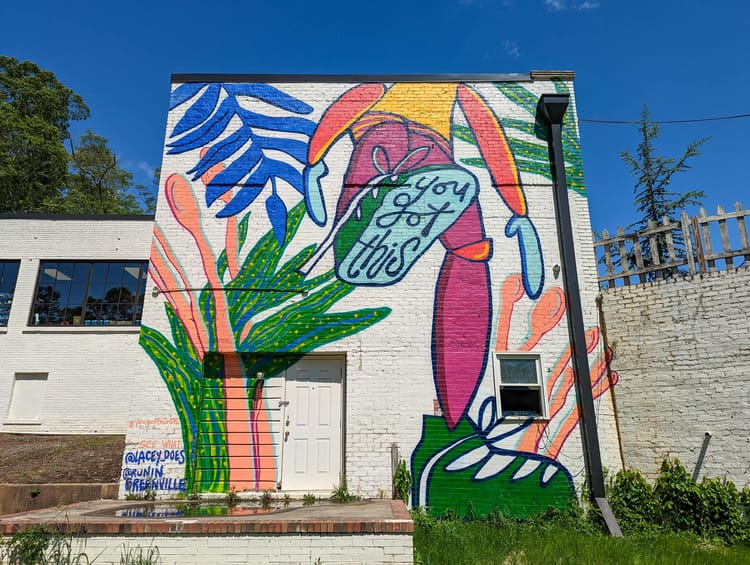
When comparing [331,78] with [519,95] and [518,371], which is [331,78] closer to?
[519,95]

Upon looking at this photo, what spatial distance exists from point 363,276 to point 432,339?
1526 mm

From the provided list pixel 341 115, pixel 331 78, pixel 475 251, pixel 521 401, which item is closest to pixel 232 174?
pixel 341 115

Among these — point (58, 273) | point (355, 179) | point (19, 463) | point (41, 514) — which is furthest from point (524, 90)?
point (58, 273)

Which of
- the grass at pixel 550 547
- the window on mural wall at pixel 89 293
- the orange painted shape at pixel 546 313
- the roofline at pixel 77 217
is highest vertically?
the roofline at pixel 77 217

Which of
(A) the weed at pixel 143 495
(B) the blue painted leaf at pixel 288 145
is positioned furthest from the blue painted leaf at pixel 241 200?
(A) the weed at pixel 143 495

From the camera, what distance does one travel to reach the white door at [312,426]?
760 centimetres

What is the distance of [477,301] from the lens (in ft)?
26.8

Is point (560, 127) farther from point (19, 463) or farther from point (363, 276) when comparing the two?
point (19, 463)

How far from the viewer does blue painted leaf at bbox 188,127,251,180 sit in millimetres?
8836

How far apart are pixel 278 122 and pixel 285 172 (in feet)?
3.33

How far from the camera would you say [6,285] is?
13797 mm

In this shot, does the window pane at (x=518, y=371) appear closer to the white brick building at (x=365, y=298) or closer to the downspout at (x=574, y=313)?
the white brick building at (x=365, y=298)

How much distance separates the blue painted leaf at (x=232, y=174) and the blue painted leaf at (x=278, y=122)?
510 millimetres

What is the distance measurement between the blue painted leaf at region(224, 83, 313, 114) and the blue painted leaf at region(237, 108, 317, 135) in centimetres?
22
